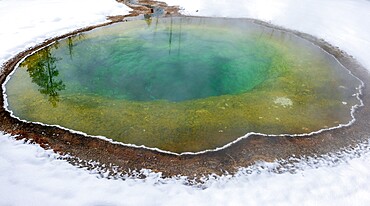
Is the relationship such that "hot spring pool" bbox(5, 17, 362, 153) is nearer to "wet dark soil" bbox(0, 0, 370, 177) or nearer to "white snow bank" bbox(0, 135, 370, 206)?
"wet dark soil" bbox(0, 0, 370, 177)

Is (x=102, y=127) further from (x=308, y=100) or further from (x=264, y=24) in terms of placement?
(x=264, y=24)

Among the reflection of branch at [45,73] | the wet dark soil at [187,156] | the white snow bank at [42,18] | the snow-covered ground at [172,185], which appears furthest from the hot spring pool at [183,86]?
Answer: the snow-covered ground at [172,185]

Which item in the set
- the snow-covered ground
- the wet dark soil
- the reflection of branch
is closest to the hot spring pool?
the reflection of branch

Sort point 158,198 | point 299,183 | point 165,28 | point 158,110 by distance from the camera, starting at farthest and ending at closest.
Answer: point 165,28
point 158,110
point 299,183
point 158,198

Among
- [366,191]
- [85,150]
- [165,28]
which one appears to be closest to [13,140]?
[85,150]

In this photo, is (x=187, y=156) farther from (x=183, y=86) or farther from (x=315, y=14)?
(x=315, y=14)

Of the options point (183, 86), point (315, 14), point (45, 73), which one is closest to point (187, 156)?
point (183, 86)

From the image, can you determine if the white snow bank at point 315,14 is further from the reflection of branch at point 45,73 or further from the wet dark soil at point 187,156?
the reflection of branch at point 45,73
